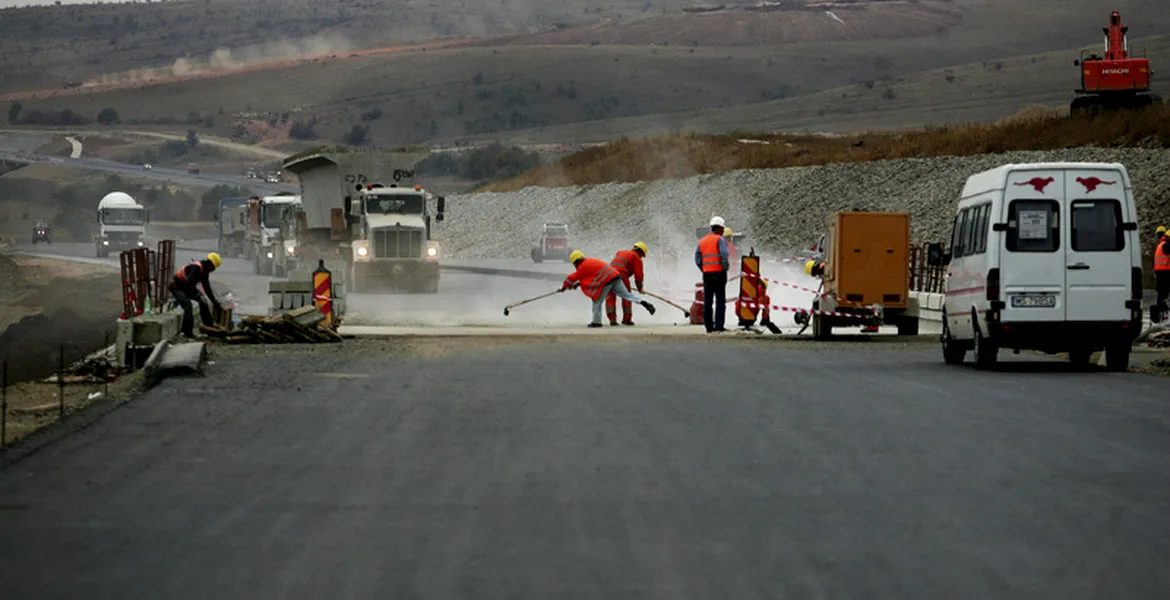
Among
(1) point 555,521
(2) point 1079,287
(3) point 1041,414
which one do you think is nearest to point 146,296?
(2) point 1079,287

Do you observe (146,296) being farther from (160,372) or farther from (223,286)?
(223,286)

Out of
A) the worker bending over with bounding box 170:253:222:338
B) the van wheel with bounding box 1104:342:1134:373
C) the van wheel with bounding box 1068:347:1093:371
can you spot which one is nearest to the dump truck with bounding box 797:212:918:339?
the van wheel with bounding box 1068:347:1093:371

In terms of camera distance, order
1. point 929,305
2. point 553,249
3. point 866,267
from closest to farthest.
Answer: point 866,267 → point 929,305 → point 553,249

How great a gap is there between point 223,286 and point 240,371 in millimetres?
34053

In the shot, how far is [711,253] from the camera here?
32.0 metres

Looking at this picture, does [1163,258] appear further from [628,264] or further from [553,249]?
[553,249]

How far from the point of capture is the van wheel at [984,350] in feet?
74.4

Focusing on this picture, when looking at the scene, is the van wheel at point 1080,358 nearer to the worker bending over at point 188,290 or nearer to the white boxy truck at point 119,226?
the worker bending over at point 188,290

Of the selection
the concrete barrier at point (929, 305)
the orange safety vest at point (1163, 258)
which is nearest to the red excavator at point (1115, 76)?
the orange safety vest at point (1163, 258)

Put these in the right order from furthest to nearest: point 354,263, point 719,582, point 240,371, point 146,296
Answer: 1. point 354,263
2. point 146,296
3. point 240,371
4. point 719,582

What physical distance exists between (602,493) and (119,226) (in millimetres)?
80069

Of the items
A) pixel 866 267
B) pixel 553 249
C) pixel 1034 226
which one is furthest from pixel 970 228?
pixel 553 249

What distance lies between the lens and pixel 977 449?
14219 millimetres

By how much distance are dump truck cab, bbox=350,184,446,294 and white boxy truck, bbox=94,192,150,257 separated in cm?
3922
